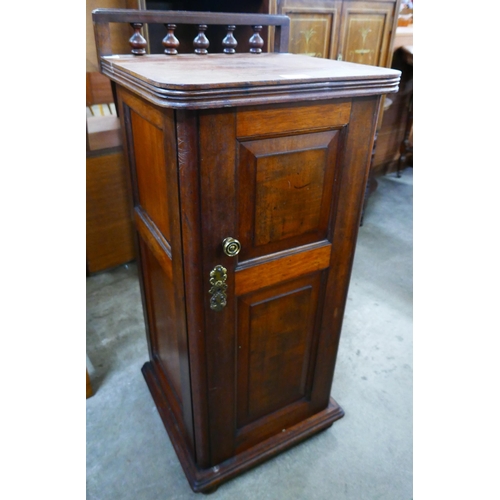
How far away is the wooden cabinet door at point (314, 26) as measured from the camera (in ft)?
6.04

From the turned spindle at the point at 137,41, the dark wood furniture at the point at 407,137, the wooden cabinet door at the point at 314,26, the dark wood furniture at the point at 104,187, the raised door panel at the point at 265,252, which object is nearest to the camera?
the raised door panel at the point at 265,252

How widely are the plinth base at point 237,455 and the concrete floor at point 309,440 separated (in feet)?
0.15

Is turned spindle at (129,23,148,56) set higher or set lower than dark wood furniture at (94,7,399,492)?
higher

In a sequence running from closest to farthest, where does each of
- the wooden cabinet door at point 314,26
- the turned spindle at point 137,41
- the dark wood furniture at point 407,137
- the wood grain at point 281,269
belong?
the wood grain at point 281,269
the turned spindle at point 137,41
the wooden cabinet door at point 314,26
the dark wood furniture at point 407,137

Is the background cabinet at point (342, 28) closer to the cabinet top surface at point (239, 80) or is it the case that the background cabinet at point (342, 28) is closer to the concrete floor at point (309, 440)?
the cabinet top surface at point (239, 80)

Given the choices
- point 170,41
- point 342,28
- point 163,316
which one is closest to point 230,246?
point 163,316

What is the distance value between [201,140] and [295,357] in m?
0.76

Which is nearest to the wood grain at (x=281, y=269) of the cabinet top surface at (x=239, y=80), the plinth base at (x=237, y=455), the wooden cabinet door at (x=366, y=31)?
the cabinet top surface at (x=239, y=80)

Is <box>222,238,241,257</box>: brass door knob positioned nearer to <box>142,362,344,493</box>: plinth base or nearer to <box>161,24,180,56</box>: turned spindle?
<box>161,24,180,56</box>: turned spindle

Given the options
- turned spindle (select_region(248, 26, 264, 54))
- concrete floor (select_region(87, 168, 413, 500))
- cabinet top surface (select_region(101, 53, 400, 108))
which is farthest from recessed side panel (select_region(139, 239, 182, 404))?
turned spindle (select_region(248, 26, 264, 54))

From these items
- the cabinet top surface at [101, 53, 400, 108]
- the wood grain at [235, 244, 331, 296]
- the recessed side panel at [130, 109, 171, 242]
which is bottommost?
the wood grain at [235, 244, 331, 296]

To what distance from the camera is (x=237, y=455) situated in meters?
1.30

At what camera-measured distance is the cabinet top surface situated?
A: 687 millimetres

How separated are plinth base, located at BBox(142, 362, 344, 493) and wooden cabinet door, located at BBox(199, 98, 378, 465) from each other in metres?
0.04
